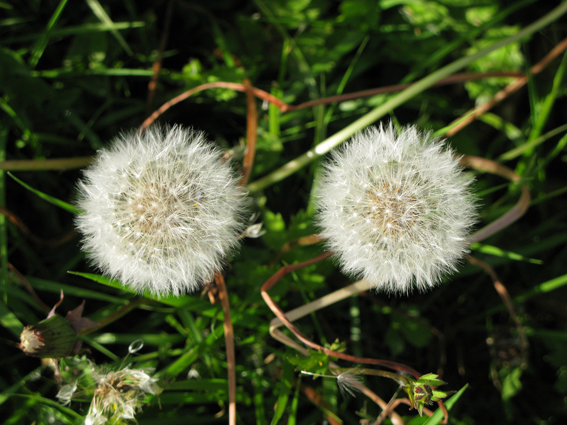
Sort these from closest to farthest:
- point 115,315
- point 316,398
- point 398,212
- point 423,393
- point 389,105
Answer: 1. point 423,393
2. point 398,212
3. point 115,315
4. point 389,105
5. point 316,398

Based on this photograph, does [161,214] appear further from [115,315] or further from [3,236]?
[3,236]

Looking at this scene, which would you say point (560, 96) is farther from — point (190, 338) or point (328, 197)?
point (190, 338)

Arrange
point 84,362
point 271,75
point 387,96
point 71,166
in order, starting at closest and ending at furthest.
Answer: point 84,362 < point 71,166 < point 387,96 < point 271,75

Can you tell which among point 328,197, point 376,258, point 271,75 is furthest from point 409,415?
point 271,75

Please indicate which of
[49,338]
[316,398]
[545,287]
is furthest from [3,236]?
[545,287]

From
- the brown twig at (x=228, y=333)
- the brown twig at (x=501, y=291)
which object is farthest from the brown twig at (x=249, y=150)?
the brown twig at (x=501, y=291)

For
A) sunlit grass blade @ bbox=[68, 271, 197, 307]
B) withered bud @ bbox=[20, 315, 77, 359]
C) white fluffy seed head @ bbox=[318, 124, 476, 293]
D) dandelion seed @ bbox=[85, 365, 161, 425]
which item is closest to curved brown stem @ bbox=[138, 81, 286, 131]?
white fluffy seed head @ bbox=[318, 124, 476, 293]

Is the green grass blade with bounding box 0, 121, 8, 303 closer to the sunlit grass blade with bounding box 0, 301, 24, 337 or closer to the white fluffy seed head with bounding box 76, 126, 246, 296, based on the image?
the sunlit grass blade with bounding box 0, 301, 24, 337
